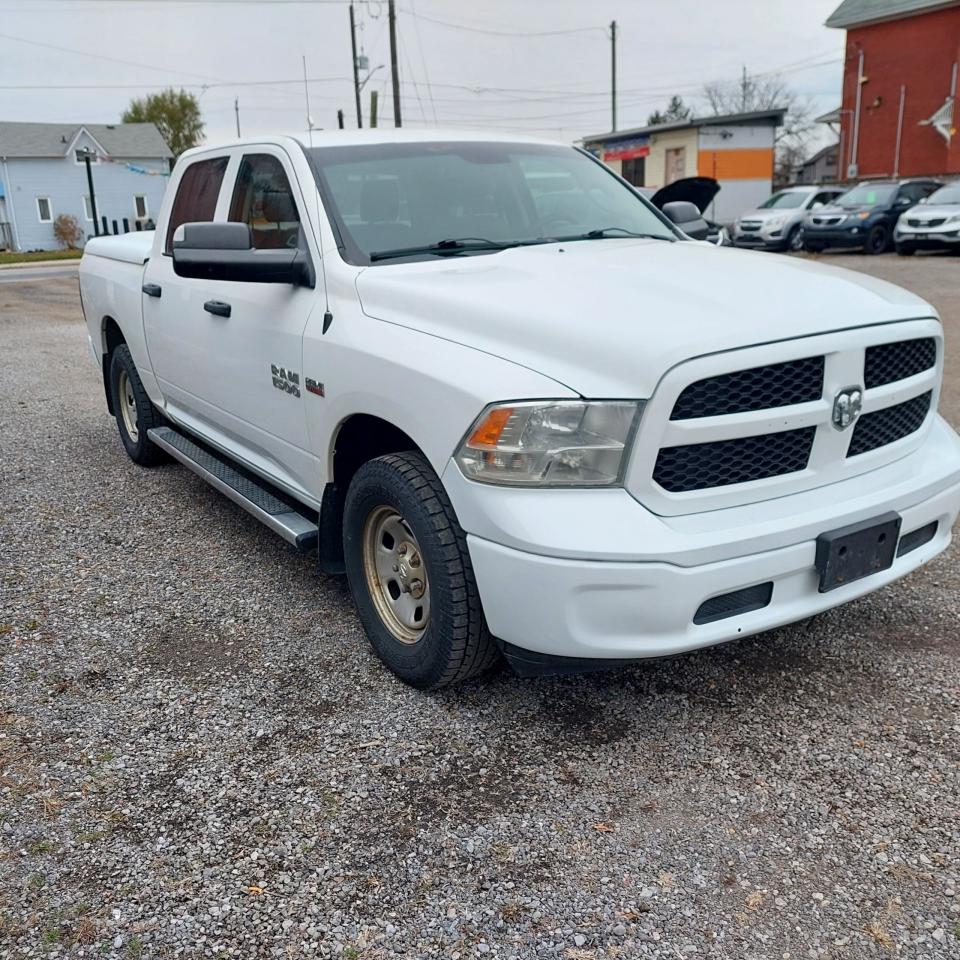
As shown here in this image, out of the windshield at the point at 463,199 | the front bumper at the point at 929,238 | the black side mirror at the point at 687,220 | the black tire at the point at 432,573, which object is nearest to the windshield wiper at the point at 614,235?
the windshield at the point at 463,199

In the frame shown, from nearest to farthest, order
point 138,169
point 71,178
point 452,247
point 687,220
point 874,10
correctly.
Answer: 1. point 452,247
2. point 687,220
3. point 874,10
4. point 71,178
5. point 138,169

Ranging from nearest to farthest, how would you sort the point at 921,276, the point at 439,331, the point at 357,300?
1. the point at 439,331
2. the point at 357,300
3. the point at 921,276

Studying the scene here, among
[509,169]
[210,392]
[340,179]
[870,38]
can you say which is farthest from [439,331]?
[870,38]

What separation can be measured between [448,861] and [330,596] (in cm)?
189

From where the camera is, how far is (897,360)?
3.15 meters

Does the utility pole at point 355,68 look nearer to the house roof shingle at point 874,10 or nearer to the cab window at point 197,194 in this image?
the house roof shingle at point 874,10

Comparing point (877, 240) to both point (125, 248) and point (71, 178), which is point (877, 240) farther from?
point (71, 178)

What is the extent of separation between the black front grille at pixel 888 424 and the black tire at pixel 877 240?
21049mm

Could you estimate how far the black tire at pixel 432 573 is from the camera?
2.98m

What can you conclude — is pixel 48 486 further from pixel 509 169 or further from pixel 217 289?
pixel 509 169

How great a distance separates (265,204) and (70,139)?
62.0 m

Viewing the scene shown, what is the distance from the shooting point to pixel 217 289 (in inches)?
174

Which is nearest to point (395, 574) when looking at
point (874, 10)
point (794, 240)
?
point (794, 240)

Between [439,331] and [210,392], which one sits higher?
[439,331]
